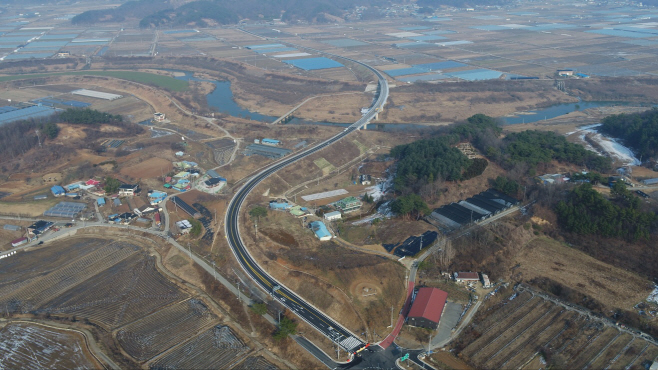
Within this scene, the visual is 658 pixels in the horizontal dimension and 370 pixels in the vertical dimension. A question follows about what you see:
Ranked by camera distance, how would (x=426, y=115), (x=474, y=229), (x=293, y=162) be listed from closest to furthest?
(x=474, y=229)
(x=293, y=162)
(x=426, y=115)

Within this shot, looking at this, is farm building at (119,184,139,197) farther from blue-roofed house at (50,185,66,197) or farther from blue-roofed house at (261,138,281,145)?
blue-roofed house at (261,138,281,145)

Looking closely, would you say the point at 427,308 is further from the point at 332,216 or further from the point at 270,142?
the point at 270,142

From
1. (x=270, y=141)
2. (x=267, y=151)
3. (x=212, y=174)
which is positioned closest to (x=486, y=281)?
(x=212, y=174)

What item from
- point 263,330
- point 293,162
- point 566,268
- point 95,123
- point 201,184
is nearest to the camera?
point 263,330

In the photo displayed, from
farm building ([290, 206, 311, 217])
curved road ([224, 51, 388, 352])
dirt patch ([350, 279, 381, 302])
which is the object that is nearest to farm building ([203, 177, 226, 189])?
curved road ([224, 51, 388, 352])

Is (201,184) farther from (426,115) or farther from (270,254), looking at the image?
(426,115)

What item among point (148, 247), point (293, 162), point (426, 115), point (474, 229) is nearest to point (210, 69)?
point (426, 115)
